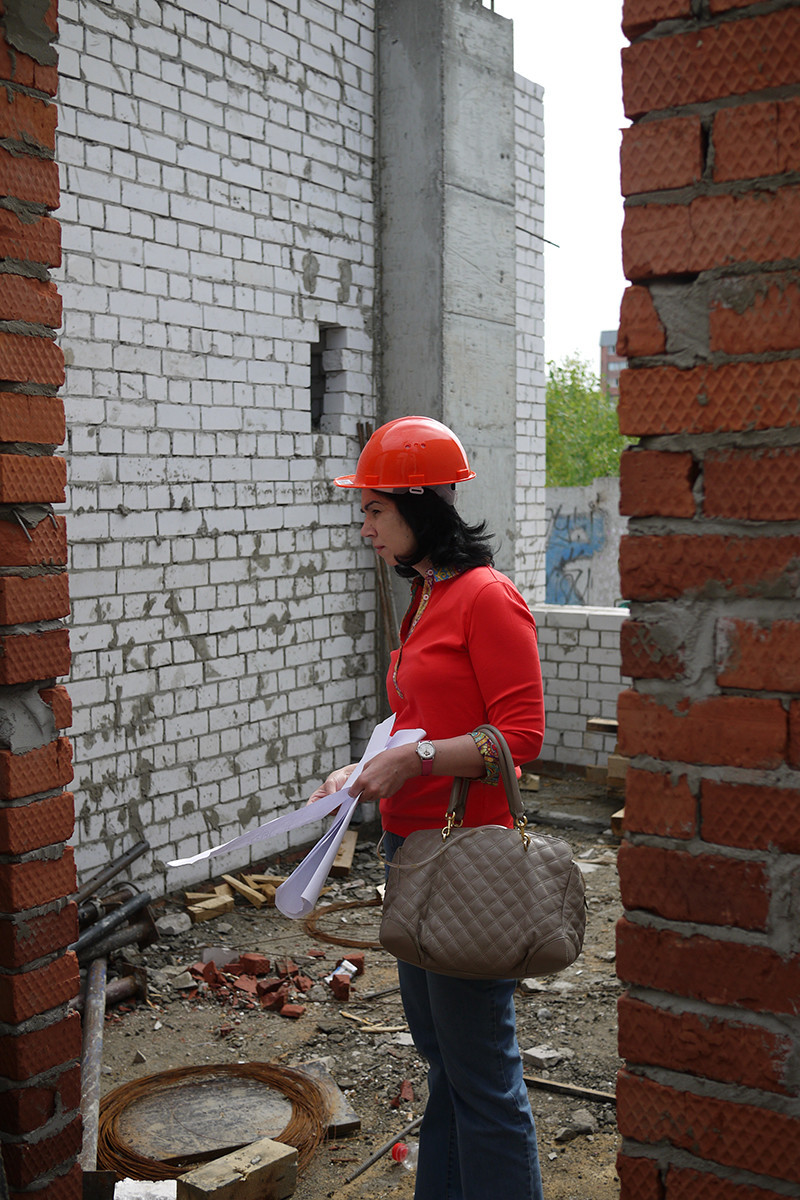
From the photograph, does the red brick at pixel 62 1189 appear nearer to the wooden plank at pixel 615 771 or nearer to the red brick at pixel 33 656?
the red brick at pixel 33 656

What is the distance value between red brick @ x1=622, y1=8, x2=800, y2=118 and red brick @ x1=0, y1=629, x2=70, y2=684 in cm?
168

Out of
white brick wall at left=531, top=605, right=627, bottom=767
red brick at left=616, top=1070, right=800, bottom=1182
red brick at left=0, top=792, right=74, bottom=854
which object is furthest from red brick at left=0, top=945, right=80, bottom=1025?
white brick wall at left=531, top=605, right=627, bottom=767

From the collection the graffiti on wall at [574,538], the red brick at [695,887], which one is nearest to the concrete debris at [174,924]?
the red brick at [695,887]

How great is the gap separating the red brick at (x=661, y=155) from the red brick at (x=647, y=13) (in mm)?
134

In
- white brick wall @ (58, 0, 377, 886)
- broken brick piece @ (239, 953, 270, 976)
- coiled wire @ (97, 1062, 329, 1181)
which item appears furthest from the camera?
white brick wall @ (58, 0, 377, 886)

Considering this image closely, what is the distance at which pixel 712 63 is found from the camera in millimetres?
1444

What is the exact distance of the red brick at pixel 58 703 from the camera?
8.25ft

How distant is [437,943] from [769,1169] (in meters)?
0.76

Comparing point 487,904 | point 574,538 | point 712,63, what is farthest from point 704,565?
point 574,538

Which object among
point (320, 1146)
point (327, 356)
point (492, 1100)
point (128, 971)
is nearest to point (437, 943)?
point (492, 1100)

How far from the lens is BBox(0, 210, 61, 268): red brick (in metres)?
2.32

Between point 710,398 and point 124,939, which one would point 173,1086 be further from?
point 710,398

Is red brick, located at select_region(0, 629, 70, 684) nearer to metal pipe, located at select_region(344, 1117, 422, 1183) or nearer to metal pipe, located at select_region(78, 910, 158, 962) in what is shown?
metal pipe, located at select_region(344, 1117, 422, 1183)

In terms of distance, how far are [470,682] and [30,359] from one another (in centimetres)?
123
